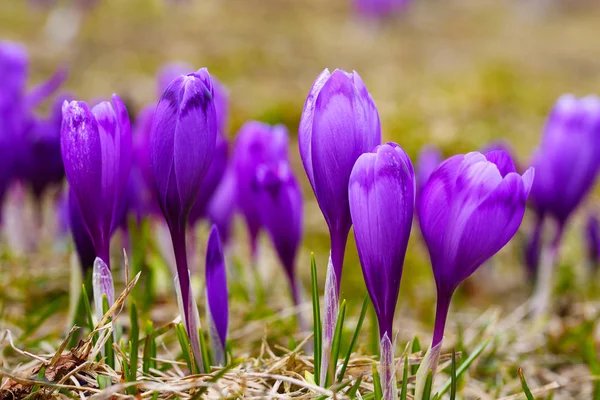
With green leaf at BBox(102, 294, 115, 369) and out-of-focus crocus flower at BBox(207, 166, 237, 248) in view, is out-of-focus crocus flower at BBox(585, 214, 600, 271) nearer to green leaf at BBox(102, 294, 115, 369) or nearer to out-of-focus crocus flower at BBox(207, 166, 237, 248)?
out-of-focus crocus flower at BBox(207, 166, 237, 248)

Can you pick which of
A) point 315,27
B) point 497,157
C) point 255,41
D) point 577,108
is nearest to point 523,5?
point 315,27

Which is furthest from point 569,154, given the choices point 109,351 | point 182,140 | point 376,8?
point 376,8

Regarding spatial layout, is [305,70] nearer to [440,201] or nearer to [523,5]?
[440,201]

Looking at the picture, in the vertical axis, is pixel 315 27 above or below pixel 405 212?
above

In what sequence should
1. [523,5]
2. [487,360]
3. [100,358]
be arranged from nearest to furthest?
[100,358]
[487,360]
[523,5]

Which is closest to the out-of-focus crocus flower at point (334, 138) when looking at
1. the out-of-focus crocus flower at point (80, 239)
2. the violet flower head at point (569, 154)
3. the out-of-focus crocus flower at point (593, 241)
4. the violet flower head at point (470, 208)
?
the violet flower head at point (470, 208)

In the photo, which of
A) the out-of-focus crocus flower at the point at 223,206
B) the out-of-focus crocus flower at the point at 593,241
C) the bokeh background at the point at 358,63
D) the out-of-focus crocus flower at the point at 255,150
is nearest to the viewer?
the out-of-focus crocus flower at the point at 255,150

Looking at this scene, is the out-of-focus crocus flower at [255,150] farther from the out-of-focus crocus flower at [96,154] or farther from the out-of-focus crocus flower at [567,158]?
the out-of-focus crocus flower at [567,158]

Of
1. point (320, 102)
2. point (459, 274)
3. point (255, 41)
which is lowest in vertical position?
point (459, 274)
